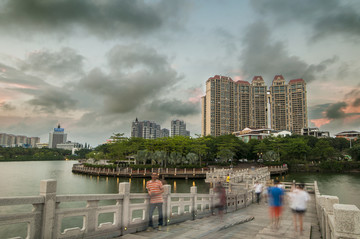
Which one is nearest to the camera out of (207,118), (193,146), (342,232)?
(342,232)

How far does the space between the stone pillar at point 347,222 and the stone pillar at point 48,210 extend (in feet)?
19.5

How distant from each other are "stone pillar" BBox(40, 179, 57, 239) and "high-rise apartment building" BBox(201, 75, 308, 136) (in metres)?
130

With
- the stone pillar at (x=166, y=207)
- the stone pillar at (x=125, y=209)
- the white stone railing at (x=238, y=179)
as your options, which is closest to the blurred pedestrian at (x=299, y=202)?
the stone pillar at (x=166, y=207)

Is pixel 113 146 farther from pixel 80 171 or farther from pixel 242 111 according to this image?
pixel 242 111

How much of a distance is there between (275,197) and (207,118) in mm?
134837

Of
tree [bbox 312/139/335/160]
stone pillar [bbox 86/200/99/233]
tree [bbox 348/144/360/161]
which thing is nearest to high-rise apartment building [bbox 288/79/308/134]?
tree [bbox 312/139/335/160]

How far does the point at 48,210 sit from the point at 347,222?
6.11 meters

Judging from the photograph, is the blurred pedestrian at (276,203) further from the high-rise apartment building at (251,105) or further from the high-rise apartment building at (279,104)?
the high-rise apartment building at (279,104)

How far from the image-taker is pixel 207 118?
14212 centimetres

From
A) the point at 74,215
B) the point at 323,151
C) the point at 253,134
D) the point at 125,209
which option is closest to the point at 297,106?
the point at 253,134

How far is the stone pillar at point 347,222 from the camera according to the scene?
3534 mm

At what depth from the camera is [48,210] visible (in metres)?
5.64

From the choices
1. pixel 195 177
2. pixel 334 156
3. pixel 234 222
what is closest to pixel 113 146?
pixel 195 177

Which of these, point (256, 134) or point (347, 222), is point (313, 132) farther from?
point (347, 222)
